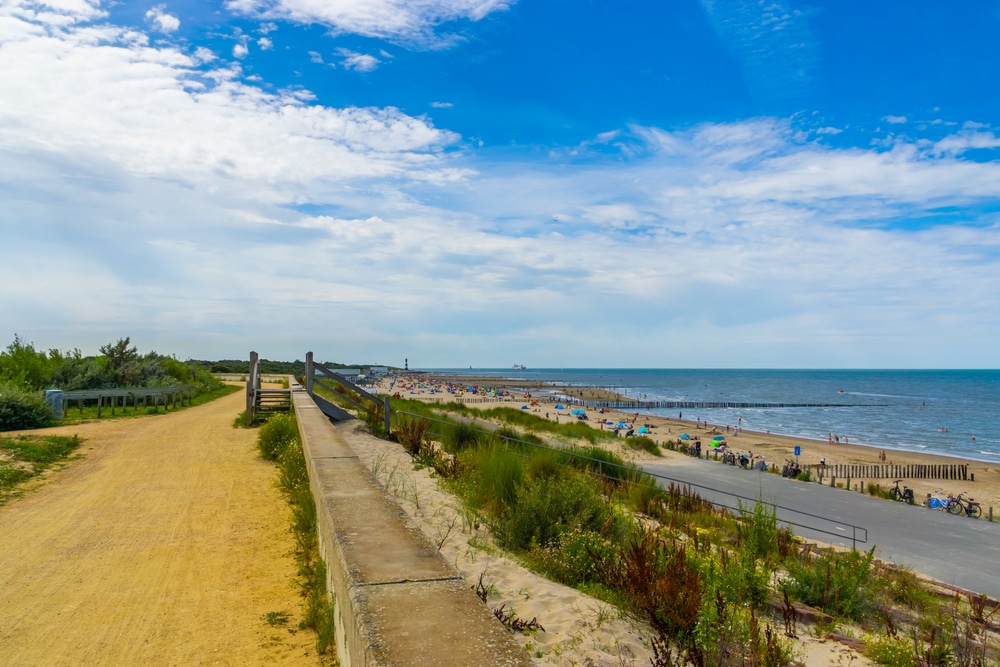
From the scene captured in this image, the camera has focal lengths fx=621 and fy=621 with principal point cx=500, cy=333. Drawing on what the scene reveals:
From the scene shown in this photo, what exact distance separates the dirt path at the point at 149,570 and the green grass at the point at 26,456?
1.32ft

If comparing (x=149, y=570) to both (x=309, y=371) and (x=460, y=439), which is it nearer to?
(x=460, y=439)

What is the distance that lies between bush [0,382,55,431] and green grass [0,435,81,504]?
250cm

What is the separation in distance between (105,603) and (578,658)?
3.82 metres

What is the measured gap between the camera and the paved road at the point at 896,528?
10852mm

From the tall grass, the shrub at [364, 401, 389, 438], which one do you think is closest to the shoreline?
the shrub at [364, 401, 389, 438]

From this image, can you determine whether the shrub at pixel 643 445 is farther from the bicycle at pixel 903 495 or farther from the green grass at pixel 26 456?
the green grass at pixel 26 456

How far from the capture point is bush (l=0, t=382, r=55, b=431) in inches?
594

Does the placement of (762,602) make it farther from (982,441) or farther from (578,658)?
(982,441)

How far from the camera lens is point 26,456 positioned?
1095 cm

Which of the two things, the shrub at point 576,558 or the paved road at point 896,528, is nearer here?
the shrub at point 576,558

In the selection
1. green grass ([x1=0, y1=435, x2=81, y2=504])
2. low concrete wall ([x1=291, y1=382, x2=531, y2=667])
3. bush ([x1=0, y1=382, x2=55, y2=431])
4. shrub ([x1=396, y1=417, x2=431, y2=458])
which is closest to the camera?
low concrete wall ([x1=291, y1=382, x2=531, y2=667])

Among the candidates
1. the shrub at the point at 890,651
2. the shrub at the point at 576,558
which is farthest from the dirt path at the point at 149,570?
the shrub at the point at 890,651

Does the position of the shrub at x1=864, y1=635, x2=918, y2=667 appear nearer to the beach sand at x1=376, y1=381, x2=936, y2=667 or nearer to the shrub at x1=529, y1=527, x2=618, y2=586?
the beach sand at x1=376, y1=381, x2=936, y2=667

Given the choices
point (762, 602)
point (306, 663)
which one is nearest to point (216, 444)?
point (306, 663)
